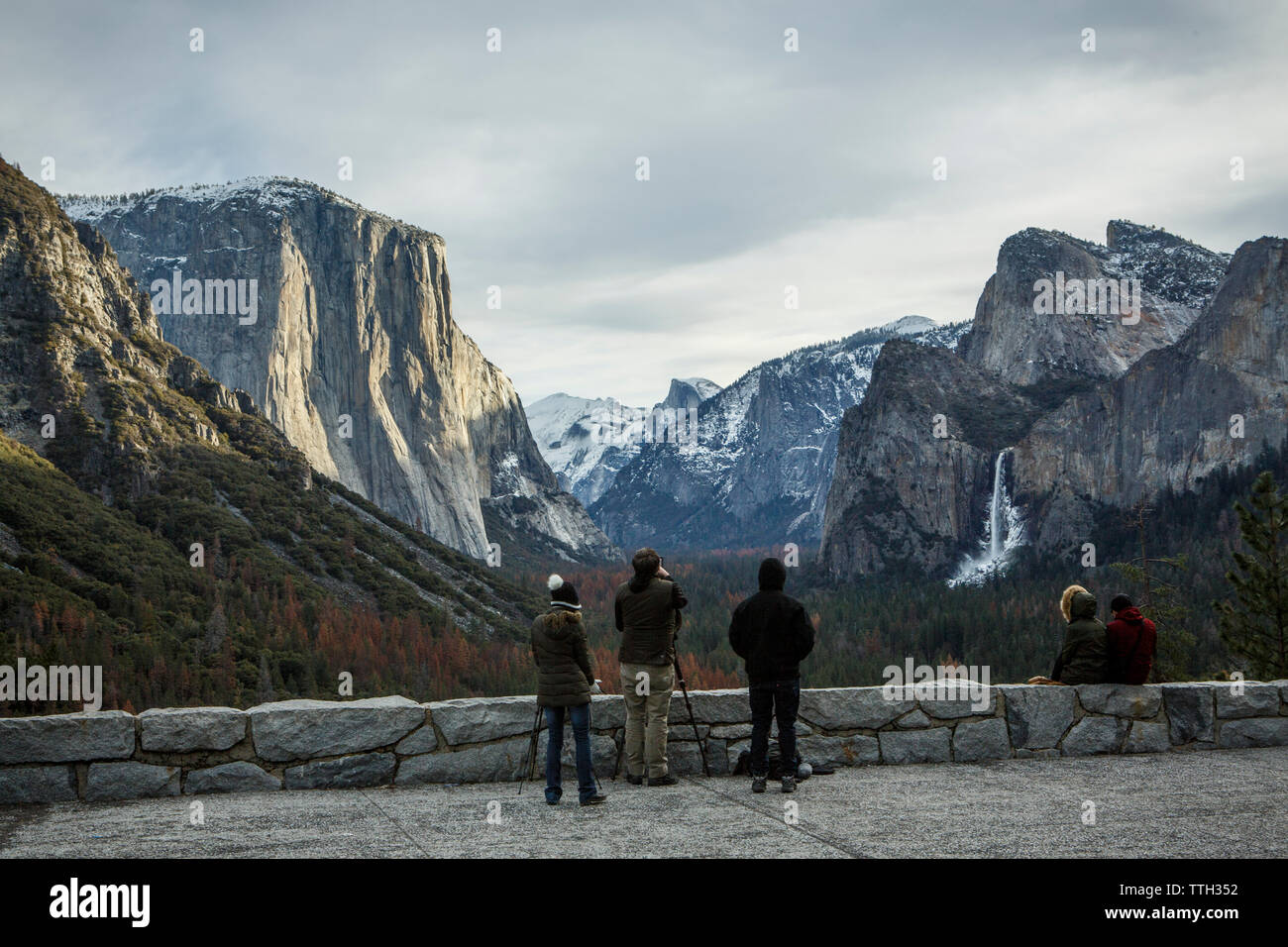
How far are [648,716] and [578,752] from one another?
1.19 m

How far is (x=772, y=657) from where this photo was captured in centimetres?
1198

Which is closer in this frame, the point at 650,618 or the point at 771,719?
the point at 771,719

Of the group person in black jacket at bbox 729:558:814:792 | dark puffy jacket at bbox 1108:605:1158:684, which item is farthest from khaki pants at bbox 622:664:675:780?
dark puffy jacket at bbox 1108:605:1158:684

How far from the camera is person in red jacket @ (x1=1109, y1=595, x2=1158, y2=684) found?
45.7 ft

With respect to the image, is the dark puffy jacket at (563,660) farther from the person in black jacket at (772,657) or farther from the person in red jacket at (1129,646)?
the person in red jacket at (1129,646)

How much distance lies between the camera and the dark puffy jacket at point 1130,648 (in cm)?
1392

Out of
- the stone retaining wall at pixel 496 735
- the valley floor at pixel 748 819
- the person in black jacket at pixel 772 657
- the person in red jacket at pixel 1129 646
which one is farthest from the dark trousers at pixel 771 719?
the person in red jacket at pixel 1129 646

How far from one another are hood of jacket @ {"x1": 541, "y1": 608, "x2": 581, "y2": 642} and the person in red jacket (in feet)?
23.6

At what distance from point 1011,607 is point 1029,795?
139 meters

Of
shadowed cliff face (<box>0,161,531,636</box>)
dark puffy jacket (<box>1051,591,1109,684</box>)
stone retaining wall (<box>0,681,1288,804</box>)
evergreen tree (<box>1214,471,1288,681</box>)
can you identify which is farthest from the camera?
shadowed cliff face (<box>0,161,531,636</box>)

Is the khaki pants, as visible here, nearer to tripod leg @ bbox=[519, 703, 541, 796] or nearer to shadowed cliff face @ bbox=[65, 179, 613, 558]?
tripod leg @ bbox=[519, 703, 541, 796]

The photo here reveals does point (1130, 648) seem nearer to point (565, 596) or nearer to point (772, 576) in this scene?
point (772, 576)

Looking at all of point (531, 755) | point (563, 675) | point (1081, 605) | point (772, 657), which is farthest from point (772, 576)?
point (1081, 605)

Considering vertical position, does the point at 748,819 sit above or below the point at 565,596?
below
